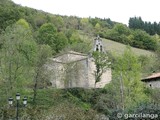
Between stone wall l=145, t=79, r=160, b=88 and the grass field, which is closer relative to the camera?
stone wall l=145, t=79, r=160, b=88

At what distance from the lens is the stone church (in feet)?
158

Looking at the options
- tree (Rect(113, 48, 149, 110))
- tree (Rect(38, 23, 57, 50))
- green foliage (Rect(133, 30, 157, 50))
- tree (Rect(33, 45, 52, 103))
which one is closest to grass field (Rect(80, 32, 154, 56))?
green foliage (Rect(133, 30, 157, 50))

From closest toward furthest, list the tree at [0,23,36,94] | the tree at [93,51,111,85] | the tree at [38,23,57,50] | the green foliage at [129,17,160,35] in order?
the tree at [0,23,36,94] → the tree at [93,51,111,85] → the tree at [38,23,57,50] → the green foliage at [129,17,160,35]

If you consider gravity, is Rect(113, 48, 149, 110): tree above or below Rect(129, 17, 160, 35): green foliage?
below

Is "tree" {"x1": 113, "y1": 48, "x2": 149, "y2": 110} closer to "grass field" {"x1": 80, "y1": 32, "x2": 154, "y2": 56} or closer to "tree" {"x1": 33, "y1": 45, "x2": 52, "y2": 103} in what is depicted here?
"tree" {"x1": 33, "y1": 45, "x2": 52, "y2": 103}

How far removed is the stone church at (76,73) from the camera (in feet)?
158

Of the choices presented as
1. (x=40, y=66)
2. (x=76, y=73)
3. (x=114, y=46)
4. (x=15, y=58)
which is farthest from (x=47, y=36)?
(x=15, y=58)

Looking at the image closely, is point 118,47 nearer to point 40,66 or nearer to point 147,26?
point 147,26

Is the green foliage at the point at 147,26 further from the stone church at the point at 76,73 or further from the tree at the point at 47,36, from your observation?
the stone church at the point at 76,73

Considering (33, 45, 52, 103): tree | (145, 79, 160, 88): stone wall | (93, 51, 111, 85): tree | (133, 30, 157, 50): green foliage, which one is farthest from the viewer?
(133, 30, 157, 50): green foliage

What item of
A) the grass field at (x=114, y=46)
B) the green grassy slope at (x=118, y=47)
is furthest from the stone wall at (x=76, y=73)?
the green grassy slope at (x=118, y=47)

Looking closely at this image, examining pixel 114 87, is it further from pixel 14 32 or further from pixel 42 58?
pixel 14 32

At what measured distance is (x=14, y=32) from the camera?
4031 centimetres

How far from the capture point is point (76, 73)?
50.4 meters
